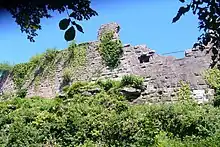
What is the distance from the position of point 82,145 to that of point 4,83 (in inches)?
272

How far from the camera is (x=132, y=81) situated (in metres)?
10.2

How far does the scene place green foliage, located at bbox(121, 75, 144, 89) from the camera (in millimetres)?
10156

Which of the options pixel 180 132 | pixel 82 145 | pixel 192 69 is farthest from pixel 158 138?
pixel 192 69

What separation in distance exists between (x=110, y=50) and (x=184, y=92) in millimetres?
2799

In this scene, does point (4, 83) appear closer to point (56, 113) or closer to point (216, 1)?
point (56, 113)

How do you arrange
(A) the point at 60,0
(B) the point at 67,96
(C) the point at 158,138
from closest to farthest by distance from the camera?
(A) the point at 60,0
(C) the point at 158,138
(B) the point at 67,96

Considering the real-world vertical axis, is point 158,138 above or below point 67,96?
below

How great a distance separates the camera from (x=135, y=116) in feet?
26.0

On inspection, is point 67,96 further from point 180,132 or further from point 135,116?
point 180,132

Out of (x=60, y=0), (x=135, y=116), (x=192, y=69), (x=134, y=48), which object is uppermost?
(x=134, y=48)

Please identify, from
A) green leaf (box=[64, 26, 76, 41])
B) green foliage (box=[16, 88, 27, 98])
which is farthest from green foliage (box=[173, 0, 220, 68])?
green foliage (box=[16, 88, 27, 98])

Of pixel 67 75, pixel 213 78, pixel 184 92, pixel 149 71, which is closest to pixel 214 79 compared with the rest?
pixel 213 78


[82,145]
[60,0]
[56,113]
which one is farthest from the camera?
[56,113]

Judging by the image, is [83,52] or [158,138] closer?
[158,138]
